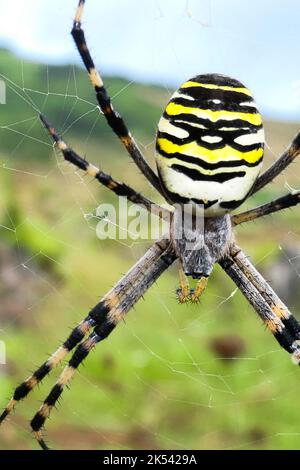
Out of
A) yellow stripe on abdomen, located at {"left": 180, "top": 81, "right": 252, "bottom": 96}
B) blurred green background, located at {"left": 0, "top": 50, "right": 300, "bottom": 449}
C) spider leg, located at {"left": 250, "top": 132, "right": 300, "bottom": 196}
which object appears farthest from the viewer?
blurred green background, located at {"left": 0, "top": 50, "right": 300, "bottom": 449}

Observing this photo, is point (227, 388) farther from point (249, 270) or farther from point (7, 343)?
point (249, 270)

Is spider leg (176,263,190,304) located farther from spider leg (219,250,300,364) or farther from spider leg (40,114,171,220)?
spider leg (40,114,171,220)

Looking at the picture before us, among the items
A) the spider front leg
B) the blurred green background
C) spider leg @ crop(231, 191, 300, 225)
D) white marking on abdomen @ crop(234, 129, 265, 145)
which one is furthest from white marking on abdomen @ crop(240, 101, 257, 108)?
the blurred green background

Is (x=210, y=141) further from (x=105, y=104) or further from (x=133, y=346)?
(x=133, y=346)
